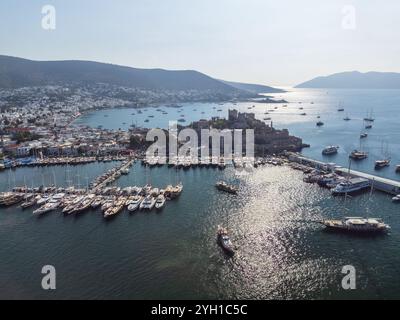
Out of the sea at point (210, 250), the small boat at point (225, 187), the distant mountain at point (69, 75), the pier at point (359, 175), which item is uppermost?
the distant mountain at point (69, 75)

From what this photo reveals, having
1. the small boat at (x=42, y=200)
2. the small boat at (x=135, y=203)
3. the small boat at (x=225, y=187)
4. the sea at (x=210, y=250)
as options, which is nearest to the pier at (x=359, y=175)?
the sea at (x=210, y=250)

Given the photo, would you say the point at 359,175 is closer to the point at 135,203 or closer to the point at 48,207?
the point at 135,203

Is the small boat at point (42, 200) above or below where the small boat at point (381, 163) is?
below

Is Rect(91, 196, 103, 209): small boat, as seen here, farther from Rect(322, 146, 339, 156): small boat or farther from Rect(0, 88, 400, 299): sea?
Rect(322, 146, 339, 156): small boat

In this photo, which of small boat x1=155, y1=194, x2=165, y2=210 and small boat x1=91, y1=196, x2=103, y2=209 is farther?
small boat x1=91, y1=196, x2=103, y2=209

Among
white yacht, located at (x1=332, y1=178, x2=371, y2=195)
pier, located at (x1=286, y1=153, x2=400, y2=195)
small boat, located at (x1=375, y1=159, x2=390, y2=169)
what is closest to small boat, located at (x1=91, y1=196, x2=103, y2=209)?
white yacht, located at (x1=332, y1=178, x2=371, y2=195)

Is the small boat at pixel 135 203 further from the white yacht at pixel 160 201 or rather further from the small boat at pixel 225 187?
the small boat at pixel 225 187
